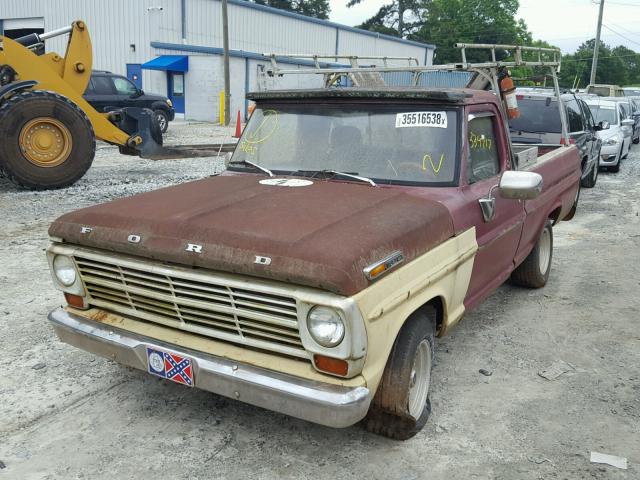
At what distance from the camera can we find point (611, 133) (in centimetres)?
1404

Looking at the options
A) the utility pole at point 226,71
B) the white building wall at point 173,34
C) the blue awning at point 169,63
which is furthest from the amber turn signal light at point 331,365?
the blue awning at point 169,63

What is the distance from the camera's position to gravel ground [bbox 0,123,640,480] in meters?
3.22

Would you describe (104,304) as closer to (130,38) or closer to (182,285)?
(182,285)

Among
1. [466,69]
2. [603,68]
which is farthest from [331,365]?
[603,68]

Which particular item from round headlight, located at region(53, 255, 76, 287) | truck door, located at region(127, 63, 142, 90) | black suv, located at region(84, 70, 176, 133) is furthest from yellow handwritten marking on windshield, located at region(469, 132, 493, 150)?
truck door, located at region(127, 63, 142, 90)

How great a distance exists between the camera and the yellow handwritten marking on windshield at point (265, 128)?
4.54 m

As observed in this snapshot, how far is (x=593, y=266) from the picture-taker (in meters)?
6.97

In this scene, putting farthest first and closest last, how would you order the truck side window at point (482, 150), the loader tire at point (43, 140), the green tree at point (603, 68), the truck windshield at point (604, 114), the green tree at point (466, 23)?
1. the green tree at point (603, 68)
2. the green tree at point (466, 23)
3. the truck windshield at point (604, 114)
4. the loader tire at point (43, 140)
5. the truck side window at point (482, 150)

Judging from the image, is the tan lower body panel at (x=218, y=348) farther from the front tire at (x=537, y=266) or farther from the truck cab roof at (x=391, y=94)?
the front tire at (x=537, y=266)

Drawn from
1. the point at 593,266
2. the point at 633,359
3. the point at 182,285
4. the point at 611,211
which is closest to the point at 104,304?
the point at 182,285

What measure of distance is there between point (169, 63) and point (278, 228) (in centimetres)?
2761

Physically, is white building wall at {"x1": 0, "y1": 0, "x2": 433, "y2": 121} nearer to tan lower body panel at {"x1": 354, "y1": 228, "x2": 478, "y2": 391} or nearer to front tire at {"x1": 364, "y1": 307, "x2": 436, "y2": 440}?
tan lower body panel at {"x1": 354, "y1": 228, "x2": 478, "y2": 391}

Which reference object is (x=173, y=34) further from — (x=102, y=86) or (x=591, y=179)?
(x=591, y=179)

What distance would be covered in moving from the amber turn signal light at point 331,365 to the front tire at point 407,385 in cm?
44
